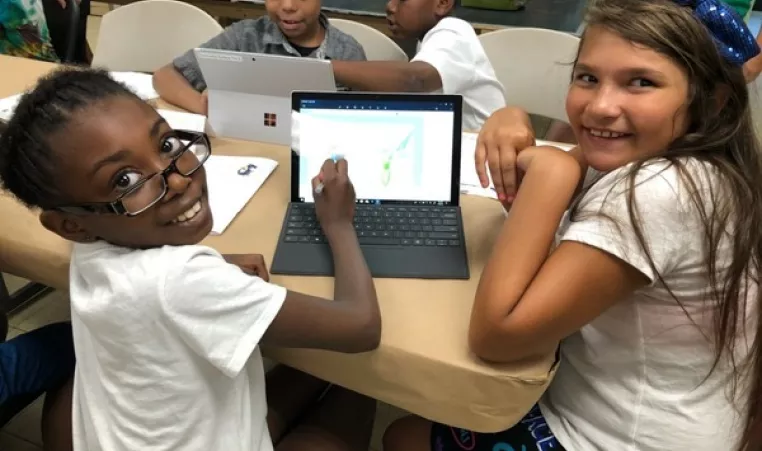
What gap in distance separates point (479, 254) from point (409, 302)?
16cm

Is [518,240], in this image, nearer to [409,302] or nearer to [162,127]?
[409,302]

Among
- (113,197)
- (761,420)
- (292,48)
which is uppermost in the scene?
(113,197)

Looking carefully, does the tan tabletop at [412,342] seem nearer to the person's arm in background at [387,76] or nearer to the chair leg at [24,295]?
the person's arm in background at [387,76]

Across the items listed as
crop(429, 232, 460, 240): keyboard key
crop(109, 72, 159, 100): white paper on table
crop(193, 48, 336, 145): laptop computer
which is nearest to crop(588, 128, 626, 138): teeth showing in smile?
crop(429, 232, 460, 240): keyboard key

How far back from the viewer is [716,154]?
75 cm

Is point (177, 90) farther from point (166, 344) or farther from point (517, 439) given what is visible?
point (517, 439)

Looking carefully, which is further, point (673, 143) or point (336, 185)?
point (336, 185)

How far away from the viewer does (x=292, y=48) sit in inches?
62.7

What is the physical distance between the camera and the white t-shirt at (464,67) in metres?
1.47

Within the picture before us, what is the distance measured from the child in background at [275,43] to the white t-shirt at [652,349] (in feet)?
3.14

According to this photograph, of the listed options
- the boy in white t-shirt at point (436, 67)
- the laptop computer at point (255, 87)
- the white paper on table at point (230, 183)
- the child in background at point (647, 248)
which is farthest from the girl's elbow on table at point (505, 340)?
the boy in white t-shirt at point (436, 67)

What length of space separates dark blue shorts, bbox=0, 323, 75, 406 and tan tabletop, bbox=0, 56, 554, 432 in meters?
0.17

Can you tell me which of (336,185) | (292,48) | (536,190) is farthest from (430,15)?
(536,190)

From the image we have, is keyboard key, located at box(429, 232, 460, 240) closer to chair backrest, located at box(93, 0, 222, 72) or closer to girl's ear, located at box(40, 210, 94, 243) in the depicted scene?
girl's ear, located at box(40, 210, 94, 243)
